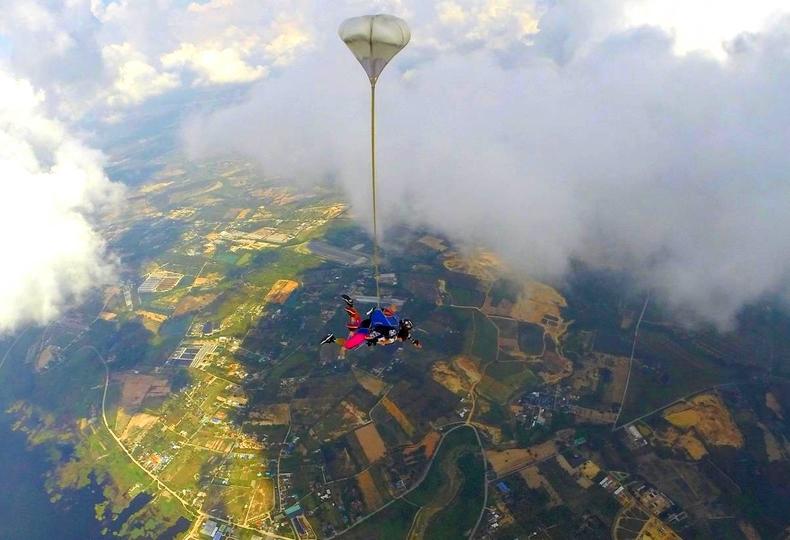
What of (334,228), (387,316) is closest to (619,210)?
(334,228)

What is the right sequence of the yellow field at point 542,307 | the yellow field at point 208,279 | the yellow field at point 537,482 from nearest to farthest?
the yellow field at point 537,482, the yellow field at point 542,307, the yellow field at point 208,279

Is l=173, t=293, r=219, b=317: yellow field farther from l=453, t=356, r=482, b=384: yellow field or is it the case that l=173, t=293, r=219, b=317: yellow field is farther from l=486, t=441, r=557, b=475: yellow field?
l=486, t=441, r=557, b=475: yellow field

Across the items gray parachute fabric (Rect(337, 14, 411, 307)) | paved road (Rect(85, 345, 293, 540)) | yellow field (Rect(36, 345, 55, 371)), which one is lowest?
yellow field (Rect(36, 345, 55, 371))

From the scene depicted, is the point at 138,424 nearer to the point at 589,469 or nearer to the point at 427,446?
the point at 427,446

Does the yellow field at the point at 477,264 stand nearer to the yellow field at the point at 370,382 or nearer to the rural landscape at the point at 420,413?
the rural landscape at the point at 420,413

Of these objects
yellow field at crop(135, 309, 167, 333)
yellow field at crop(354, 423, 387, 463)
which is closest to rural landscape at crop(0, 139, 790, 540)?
yellow field at crop(354, 423, 387, 463)

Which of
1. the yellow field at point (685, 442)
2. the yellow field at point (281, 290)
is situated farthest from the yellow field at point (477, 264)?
the yellow field at point (685, 442)
